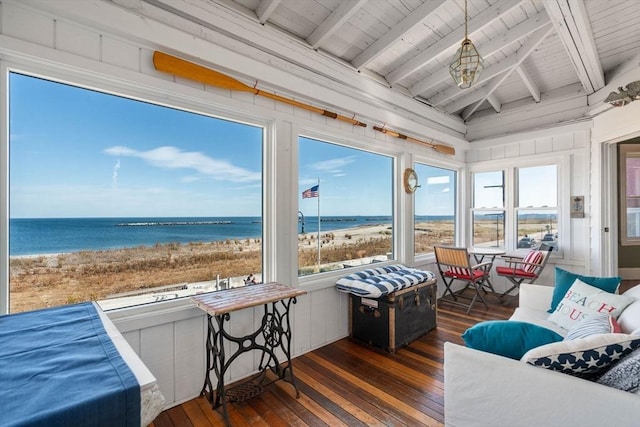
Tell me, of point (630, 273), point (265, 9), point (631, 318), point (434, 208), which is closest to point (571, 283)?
point (631, 318)

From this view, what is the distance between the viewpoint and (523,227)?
15.3 ft

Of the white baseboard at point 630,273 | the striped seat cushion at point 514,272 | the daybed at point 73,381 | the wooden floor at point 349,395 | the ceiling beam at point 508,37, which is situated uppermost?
the ceiling beam at point 508,37

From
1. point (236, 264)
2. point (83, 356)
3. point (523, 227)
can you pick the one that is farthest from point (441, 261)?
point (83, 356)

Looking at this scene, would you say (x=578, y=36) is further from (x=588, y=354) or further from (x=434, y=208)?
(x=588, y=354)

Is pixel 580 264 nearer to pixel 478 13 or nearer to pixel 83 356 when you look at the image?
pixel 478 13

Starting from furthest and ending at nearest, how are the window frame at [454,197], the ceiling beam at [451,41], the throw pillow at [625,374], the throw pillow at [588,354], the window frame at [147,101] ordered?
the window frame at [454,197], the ceiling beam at [451,41], the window frame at [147,101], the throw pillow at [588,354], the throw pillow at [625,374]

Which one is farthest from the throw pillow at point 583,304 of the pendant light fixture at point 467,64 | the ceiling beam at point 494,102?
the ceiling beam at point 494,102

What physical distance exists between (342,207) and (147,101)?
2.12m

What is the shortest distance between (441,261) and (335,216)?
5.68ft

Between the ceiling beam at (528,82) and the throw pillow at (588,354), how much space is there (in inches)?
141

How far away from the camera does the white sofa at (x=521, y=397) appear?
1095mm

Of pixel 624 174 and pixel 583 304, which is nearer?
pixel 583 304

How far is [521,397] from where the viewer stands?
1.27m

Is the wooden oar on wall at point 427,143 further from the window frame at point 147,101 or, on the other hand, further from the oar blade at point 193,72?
the oar blade at point 193,72
